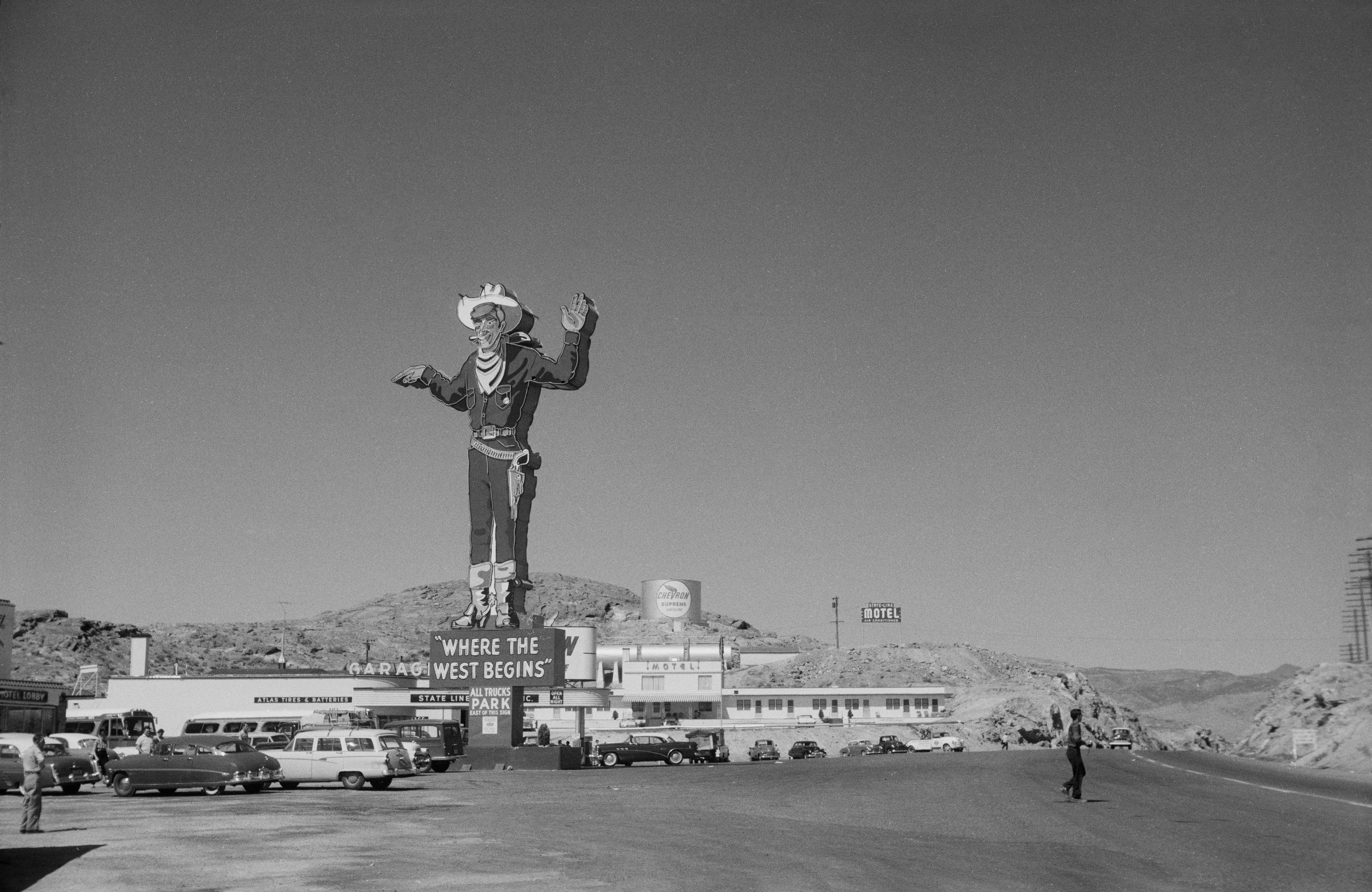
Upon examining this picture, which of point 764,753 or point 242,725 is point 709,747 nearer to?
point 764,753

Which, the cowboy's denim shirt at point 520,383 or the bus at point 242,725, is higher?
the cowboy's denim shirt at point 520,383

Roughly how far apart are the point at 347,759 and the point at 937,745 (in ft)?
176

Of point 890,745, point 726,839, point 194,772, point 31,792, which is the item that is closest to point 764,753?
point 890,745

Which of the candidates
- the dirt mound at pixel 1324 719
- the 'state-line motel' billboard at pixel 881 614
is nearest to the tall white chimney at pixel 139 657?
the dirt mound at pixel 1324 719

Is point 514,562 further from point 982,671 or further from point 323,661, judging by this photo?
point 323,661

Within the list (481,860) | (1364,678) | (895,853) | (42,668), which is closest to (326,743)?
(481,860)

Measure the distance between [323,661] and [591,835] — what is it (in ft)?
580

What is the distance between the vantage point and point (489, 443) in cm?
6431

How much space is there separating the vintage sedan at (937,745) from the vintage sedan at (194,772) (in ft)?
171

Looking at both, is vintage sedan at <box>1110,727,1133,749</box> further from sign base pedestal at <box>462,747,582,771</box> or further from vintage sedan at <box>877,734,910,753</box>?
sign base pedestal at <box>462,747,582,771</box>

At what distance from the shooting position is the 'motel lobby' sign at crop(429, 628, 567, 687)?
198 feet

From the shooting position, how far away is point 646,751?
61844mm

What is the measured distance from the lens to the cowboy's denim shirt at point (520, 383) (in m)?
63.6

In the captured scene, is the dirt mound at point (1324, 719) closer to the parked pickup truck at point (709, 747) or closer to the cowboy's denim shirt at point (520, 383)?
the parked pickup truck at point (709, 747)
